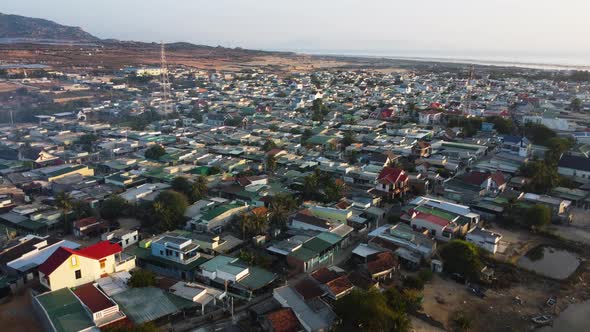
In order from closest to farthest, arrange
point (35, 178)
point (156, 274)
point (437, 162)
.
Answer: point (156, 274) < point (35, 178) < point (437, 162)

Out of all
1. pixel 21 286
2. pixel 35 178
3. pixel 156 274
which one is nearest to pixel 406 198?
pixel 156 274

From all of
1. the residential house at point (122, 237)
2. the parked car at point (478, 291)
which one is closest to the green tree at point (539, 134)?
the parked car at point (478, 291)

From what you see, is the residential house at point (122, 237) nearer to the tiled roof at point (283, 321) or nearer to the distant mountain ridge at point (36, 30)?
the tiled roof at point (283, 321)

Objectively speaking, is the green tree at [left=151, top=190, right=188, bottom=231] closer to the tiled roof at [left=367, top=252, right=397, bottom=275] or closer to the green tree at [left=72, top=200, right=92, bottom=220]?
the green tree at [left=72, top=200, right=92, bottom=220]

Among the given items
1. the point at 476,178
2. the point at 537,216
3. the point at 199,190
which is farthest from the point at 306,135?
the point at 537,216

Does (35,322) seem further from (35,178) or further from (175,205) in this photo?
(35,178)

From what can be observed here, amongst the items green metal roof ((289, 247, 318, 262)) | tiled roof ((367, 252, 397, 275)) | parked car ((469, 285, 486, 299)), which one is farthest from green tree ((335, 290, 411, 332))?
parked car ((469, 285, 486, 299))

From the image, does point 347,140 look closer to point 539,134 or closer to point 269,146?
point 269,146

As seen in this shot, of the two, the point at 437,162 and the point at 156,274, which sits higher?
the point at 437,162
